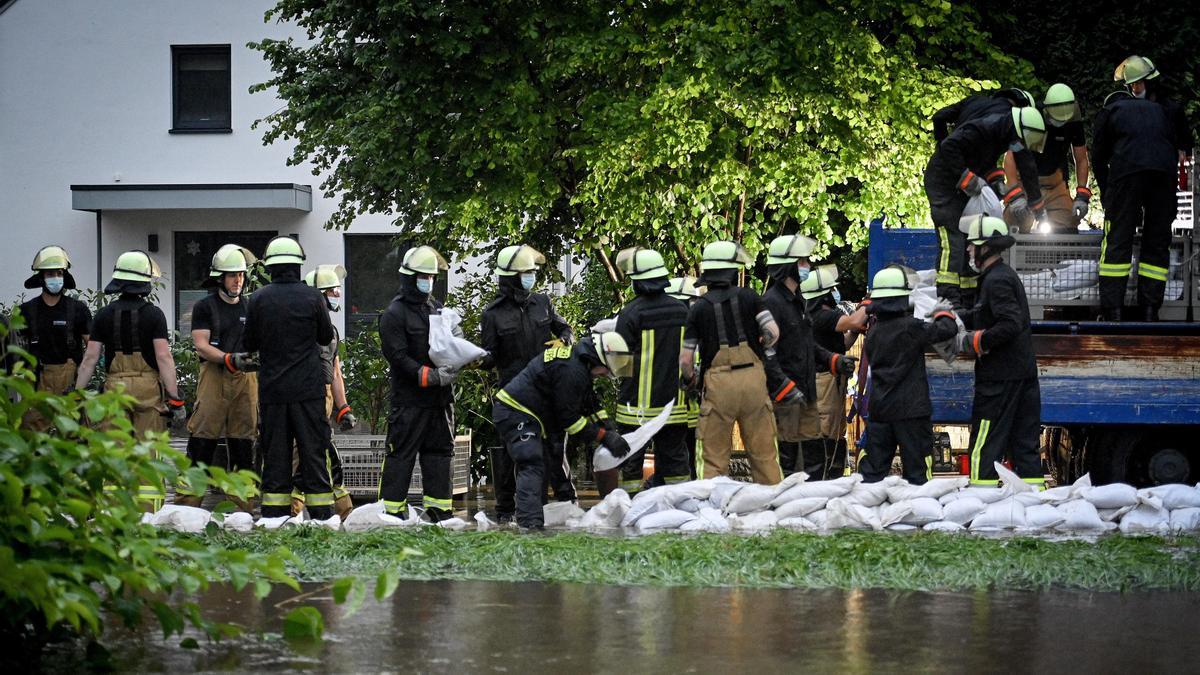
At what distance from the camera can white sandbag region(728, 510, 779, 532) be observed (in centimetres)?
1010

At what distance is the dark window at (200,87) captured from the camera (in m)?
26.8

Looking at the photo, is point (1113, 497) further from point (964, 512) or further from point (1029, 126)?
point (1029, 126)

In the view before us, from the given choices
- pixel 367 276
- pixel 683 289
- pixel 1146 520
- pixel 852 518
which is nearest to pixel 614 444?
pixel 852 518

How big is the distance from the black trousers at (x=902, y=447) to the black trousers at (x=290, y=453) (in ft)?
12.6

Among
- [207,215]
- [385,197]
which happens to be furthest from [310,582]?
[207,215]

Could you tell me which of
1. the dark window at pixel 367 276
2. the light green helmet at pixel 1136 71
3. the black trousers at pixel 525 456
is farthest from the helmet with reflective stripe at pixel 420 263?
the dark window at pixel 367 276

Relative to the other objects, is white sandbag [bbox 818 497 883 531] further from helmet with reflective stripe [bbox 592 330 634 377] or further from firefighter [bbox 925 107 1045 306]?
firefighter [bbox 925 107 1045 306]

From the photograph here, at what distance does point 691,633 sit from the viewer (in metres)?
6.32

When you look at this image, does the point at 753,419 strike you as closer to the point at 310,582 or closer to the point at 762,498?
the point at 762,498

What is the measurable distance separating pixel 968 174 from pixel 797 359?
6.59ft

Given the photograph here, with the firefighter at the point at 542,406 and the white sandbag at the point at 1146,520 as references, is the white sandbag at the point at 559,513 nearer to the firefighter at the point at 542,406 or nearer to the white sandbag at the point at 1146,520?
the firefighter at the point at 542,406

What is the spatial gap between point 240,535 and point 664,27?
9501mm

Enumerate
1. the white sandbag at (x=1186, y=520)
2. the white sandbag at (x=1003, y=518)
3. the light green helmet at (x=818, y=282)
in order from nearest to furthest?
the white sandbag at (x=1186, y=520)
the white sandbag at (x=1003, y=518)
the light green helmet at (x=818, y=282)

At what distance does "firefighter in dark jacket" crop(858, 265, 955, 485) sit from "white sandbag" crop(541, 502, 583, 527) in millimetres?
2094
